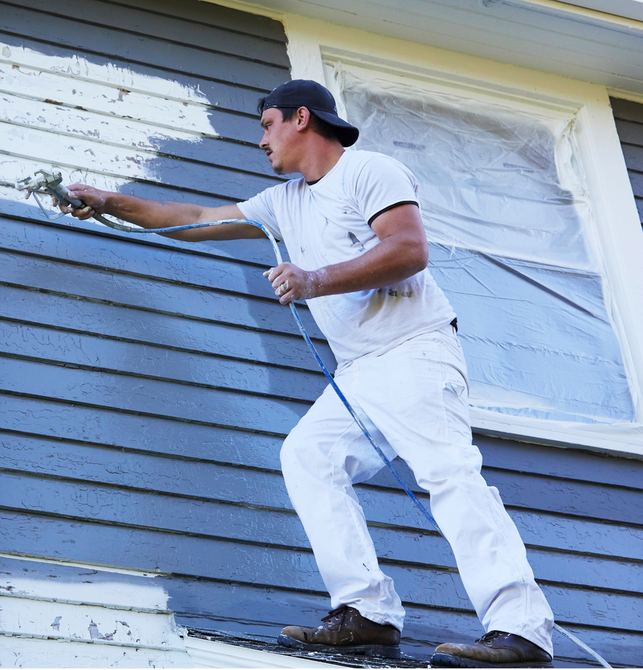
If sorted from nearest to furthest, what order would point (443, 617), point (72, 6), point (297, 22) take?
1. point (443, 617)
2. point (72, 6)
3. point (297, 22)

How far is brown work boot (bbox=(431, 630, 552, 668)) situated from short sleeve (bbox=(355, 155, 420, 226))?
1169 millimetres

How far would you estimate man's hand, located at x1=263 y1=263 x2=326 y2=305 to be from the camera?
2.08 metres

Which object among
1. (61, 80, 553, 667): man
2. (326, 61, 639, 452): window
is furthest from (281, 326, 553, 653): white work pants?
(326, 61, 639, 452): window

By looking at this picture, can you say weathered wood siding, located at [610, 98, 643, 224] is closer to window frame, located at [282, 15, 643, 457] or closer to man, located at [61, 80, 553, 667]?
window frame, located at [282, 15, 643, 457]

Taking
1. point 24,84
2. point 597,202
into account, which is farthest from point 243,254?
point 597,202

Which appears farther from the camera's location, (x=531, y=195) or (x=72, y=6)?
(x=531, y=195)

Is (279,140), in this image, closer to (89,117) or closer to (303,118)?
(303,118)

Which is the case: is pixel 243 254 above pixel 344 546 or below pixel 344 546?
above

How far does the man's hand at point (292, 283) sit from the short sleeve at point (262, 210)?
645 millimetres

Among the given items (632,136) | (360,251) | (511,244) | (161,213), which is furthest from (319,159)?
(632,136)

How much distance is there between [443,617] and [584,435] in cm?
100

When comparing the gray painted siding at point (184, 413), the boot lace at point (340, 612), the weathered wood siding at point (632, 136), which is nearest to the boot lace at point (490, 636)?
the boot lace at point (340, 612)

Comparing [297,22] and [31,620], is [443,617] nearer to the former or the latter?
[31,620]

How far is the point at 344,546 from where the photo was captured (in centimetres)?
210
